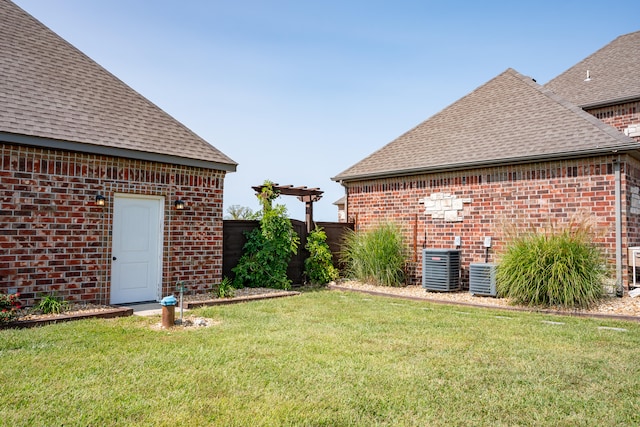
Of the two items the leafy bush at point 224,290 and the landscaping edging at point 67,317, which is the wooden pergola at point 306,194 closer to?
the leafy bush at point 224,290

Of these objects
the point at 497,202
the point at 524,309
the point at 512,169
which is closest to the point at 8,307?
the point at 524,309

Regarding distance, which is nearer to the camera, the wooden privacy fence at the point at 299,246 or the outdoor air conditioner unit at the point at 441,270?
the outdoor air conditioner unit at the point at 441,270

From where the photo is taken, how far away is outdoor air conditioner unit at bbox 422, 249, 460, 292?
9.84m

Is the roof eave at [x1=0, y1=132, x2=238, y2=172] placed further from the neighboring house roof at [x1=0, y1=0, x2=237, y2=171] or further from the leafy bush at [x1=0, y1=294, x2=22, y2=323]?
the leafy bush at [x1=0, y1=294, x2=22, y2=323]

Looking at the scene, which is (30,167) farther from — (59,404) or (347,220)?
(347,220)

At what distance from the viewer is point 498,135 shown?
423 inches

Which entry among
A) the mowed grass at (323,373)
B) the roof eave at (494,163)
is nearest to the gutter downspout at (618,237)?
the roof eave at (494,163)

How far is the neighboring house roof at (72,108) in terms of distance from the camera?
23.6 ft

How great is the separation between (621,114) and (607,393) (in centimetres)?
1174

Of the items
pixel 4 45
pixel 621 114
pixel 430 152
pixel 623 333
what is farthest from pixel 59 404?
pixel 621 114

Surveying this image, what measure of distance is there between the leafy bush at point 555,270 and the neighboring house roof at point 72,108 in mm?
6303

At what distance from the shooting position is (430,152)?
459 inches

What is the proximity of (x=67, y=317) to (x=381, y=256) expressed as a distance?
696 cm

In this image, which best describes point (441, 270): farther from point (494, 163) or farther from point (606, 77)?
point (606, 77)
